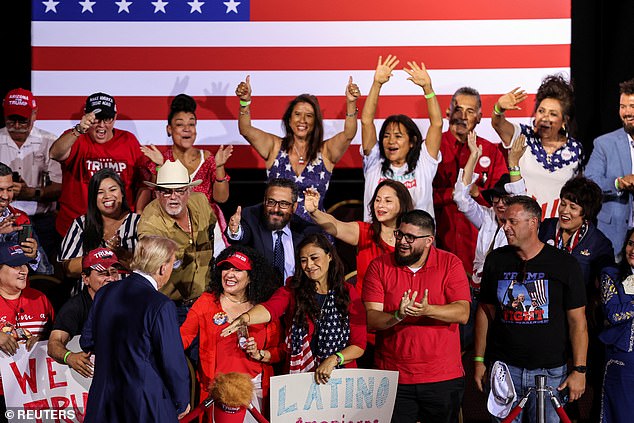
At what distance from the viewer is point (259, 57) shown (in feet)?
25.5

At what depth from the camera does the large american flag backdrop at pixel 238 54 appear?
775 centimetres

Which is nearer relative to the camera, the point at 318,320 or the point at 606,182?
the point at 318,320

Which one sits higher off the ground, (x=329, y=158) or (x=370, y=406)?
(x=329, y=158)

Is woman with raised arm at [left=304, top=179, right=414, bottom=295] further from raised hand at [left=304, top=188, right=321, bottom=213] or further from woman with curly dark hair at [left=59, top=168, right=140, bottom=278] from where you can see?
woman with curly dark hair at [left=59, top=168, right=140, bottom=278]

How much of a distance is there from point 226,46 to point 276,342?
318 cm

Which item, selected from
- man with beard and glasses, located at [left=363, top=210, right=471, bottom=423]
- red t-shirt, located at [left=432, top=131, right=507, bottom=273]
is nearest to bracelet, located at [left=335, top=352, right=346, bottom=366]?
man with beard and glasses, located at [left=363, top=210, right=471, bottom=423]

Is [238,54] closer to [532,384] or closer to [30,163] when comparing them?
[30,163]

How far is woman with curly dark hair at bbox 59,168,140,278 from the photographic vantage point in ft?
19.5

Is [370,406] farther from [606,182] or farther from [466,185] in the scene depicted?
[606,182]

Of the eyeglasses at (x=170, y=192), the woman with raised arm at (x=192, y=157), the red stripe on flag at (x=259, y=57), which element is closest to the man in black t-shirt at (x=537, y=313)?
the eyeglasses at (x=170, y=192)

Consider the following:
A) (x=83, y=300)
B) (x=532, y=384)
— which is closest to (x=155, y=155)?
(x=83, y=300)

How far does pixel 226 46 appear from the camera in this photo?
7773 millimetres


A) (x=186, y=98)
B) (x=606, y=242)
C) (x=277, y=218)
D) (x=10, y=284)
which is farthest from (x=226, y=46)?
(x=606, y=242)

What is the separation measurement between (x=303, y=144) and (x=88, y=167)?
1472mm
